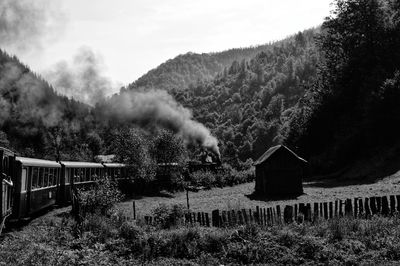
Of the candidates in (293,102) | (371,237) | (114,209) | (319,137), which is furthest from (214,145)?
(293,102)

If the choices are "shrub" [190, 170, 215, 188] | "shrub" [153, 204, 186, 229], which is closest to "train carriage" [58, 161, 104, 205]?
"shrub" [153, 204, 186, 229]

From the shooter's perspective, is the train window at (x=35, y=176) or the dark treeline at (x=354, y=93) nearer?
the train window at (x=35, y=176)

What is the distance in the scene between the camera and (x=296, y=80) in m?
177

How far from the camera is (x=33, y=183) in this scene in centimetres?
2108

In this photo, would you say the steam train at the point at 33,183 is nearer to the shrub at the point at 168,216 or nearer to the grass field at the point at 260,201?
the grass field at the point at 260,201

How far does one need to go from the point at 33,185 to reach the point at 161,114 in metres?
51.3

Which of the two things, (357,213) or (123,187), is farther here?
(123,187)

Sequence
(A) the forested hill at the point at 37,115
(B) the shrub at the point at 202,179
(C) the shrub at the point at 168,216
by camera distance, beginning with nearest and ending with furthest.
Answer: (C) the shrub at the point at 168,216 < (B) the shrub at the point at 202,179 < (A) the forested hill at the point at 37,115

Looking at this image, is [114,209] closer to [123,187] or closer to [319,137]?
[123,187]

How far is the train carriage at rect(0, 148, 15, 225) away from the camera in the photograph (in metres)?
15.5

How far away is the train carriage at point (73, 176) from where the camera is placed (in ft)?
93.4

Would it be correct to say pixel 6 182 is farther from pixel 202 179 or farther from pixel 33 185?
pixel 202 179

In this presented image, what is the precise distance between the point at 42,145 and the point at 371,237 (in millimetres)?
96553

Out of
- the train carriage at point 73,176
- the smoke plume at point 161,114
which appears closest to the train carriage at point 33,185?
the train carriage at point 73,176
